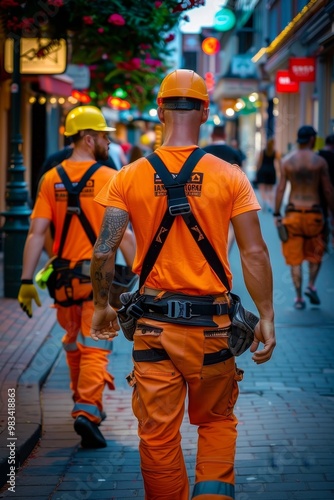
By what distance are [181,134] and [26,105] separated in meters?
16.7

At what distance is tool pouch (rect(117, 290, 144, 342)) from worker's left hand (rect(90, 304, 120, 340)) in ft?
0.41

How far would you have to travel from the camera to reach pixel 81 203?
5.86 metres

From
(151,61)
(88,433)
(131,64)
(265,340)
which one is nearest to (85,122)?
(88,433)

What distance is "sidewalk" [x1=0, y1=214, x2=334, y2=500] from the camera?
5023mm

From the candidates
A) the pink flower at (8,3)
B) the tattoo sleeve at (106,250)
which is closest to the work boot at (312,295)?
the pink flower at (8,3)

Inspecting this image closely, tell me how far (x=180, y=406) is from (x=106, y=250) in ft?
2.43

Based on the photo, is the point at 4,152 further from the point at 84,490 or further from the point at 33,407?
the point at 84,490

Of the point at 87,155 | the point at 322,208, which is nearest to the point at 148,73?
the point at 322,208

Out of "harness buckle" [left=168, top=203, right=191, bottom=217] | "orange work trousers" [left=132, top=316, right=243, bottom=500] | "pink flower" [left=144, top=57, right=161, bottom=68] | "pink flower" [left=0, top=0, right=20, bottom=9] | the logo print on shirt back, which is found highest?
"pink flower" [left=144, top=57, right=161, bottom=68]

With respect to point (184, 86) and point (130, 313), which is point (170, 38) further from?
point (130, 313)

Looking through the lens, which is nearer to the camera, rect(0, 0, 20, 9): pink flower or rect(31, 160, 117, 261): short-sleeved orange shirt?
rect(31, 160, 117, 261): short-sleeved orange shirt

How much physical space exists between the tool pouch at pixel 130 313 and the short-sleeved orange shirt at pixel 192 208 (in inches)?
4.8

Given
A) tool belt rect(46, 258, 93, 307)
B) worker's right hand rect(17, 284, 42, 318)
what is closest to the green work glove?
worker's right hand rect(17, 284, 42, 318)

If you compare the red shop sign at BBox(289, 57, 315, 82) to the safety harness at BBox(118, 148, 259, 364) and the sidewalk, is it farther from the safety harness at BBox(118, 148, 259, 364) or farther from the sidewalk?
the safety harness at BBox(118, 148, 259, 364)
